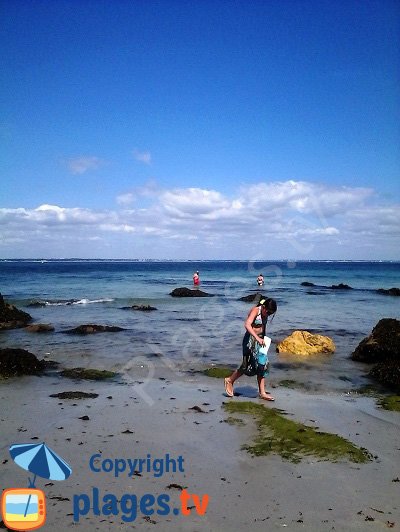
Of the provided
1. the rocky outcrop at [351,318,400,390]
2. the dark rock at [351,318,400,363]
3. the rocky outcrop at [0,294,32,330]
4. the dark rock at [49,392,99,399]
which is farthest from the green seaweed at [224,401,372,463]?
the rocky outcrop at [0,294,32,330]

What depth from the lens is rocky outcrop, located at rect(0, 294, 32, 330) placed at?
18.6 m

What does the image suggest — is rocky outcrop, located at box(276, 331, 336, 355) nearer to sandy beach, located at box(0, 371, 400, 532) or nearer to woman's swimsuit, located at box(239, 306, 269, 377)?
sandy beach, located at box(0, 371, 400, 532)

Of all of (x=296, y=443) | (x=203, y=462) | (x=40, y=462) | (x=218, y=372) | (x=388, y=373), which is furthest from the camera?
(x=218, y=372)

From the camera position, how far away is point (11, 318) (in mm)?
19562

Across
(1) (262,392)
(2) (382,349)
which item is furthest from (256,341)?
(2) (382,349)

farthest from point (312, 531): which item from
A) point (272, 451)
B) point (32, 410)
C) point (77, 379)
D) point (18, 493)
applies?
point (77, 379)

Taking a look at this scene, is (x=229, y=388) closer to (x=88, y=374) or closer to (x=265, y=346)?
(x=265, y=346)

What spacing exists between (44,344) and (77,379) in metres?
5.81

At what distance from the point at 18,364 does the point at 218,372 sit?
5.21 meters

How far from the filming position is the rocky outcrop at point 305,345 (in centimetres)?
1309

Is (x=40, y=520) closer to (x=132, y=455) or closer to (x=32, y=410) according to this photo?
(x=132, y=455)

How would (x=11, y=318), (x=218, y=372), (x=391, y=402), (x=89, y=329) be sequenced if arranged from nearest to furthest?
(x=391, y=402), (x=218, y=372), (x=89, y=329), (x=11, y=318)

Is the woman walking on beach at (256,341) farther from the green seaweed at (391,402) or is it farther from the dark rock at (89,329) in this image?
the dark rock at (89,329)

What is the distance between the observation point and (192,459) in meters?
5.26
